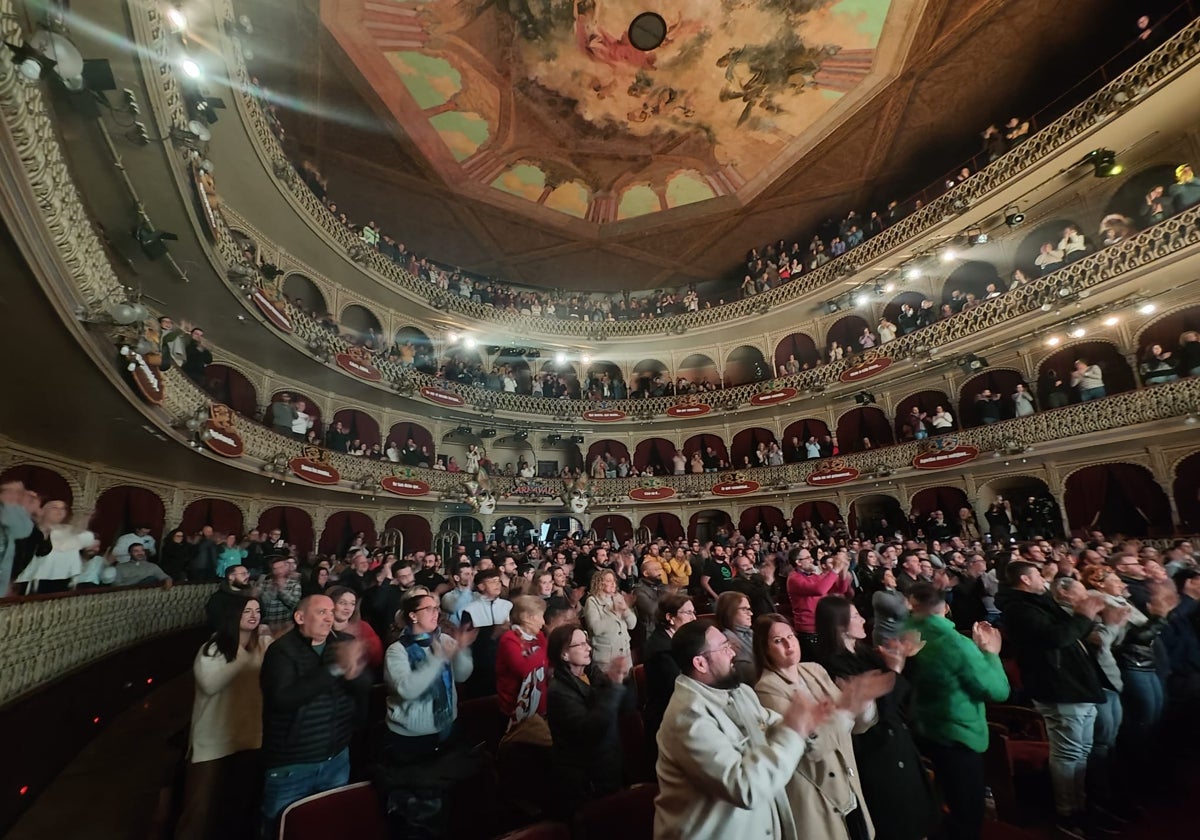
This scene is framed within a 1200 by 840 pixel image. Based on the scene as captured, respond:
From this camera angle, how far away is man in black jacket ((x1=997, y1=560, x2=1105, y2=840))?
300cm

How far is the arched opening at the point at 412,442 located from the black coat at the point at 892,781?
15575 millimetres

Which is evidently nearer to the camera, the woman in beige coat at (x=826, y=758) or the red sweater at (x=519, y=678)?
the woman in beige coat at (x=826, y=758)

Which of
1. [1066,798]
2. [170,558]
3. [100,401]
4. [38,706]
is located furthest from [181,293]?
[1066,798]

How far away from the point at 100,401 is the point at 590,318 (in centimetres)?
1602

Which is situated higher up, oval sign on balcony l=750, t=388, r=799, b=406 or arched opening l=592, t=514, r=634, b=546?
oval sign on balcony l=750, t=388, r=799, b=406

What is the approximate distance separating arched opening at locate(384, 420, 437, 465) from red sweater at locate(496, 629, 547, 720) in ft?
46.2

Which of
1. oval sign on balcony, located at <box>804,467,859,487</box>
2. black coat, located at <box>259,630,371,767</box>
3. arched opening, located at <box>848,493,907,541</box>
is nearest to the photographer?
black coat, located at <box>259,630,371,767</box>

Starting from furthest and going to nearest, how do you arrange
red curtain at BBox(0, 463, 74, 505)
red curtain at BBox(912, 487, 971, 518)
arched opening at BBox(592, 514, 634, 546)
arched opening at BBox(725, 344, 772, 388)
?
arched opening at BBox(725, 344, 772, 388) → arched opening at BBox(592, 514, 634, 546) → red curtain at BBox(912, 487, 971, 518) → red curtain at BBox(0, 463, 74, 505)

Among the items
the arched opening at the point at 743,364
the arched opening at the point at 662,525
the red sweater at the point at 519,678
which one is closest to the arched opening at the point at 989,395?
the arched opening at the point at 743,364

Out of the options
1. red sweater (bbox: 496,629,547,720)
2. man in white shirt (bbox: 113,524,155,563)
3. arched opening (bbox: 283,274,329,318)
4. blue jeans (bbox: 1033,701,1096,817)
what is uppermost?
arched opening (bbox: 283,274,329,318)

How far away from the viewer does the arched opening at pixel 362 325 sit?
53.9 ft

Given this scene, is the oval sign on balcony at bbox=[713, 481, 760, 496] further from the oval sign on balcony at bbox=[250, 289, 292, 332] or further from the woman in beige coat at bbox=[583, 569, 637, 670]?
the woman in beige coat at bbox=[583, 569, 637, 670]

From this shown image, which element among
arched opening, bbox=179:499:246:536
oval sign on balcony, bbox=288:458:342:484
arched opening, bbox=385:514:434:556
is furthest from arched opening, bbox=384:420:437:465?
arched opening, bbox=179:499:246:536

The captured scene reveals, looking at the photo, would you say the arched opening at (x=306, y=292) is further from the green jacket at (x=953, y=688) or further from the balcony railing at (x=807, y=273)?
the green jacket at (x=953, y=688)
